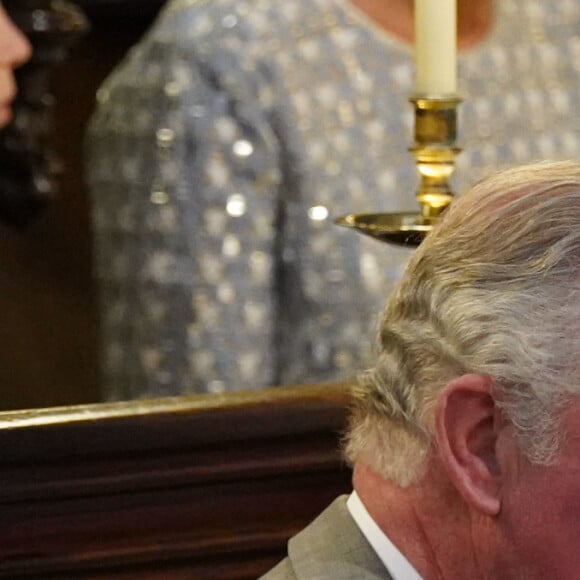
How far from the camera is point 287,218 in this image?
5.79 ft

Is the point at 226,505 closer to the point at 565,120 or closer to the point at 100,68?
the point at 565,120

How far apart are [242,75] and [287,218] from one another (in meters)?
0.17

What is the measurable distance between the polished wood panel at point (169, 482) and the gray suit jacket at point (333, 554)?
28 cm

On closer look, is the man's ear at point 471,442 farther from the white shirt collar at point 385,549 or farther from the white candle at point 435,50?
the white candle at point 435,50

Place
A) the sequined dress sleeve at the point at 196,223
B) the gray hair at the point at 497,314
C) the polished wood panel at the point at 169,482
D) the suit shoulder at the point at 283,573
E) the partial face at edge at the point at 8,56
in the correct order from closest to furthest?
the gray hair at the point at 497,314 < the suit shoulder at the point at 283,573 < the polished wood panel at the point at 169,482 < the sequined dress sleeve at the point at 196,223 < the partial face at edge at the point at 8,56

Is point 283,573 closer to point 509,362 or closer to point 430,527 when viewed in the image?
point 430,527

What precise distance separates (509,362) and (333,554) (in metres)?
0.22

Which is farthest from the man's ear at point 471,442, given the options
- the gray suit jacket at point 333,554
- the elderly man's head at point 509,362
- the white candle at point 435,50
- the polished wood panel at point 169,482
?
the polished wood panel at point 169,482

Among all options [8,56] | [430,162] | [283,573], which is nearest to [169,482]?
[283,573]

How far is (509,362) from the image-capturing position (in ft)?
3.82

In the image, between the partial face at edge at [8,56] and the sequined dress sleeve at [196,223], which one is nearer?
the sequined dress sleeve at [196,223]

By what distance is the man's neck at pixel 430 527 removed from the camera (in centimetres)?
123

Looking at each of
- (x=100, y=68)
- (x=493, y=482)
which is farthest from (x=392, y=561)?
(x=100, y=68)

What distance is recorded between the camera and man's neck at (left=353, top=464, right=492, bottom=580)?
123 centimetres
